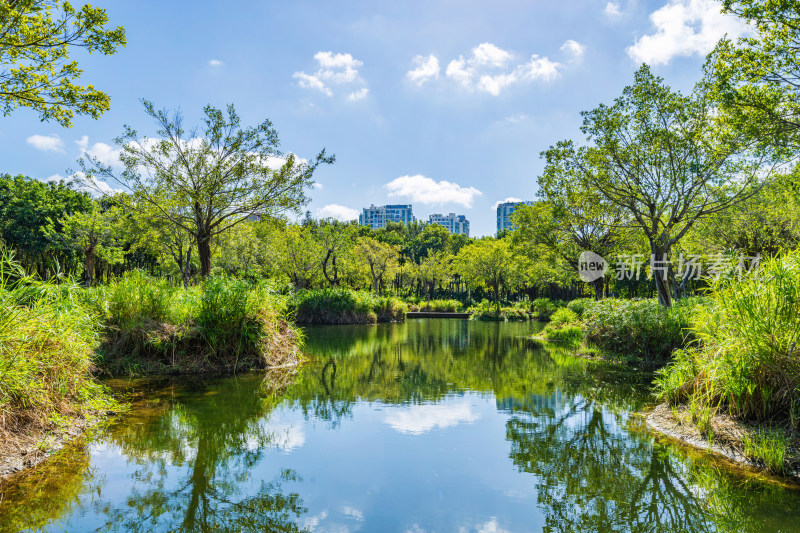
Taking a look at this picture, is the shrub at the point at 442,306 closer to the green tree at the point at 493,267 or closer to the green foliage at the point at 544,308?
the green tree at the point at 493,267

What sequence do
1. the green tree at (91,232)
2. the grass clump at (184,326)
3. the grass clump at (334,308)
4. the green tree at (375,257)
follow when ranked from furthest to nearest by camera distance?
the green tree at (375,257) → the grass clump at (334,308) → the green tree at (91,232) → the grass clump at (184,326)

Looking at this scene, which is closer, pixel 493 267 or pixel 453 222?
pixel 493 267

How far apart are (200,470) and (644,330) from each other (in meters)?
11.5

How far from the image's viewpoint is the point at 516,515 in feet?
14.1

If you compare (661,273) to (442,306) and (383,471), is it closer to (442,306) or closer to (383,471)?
(383,471)

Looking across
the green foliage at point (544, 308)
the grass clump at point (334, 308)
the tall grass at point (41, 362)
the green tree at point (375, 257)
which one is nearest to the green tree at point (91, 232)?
the grass clump at point (334, 308)

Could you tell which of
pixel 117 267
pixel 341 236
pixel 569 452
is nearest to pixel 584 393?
pixel 569 452

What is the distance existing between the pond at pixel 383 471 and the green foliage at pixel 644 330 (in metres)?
3.67

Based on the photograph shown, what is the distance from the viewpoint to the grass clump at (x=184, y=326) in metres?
10.1

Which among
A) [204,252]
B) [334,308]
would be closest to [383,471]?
[204,252]

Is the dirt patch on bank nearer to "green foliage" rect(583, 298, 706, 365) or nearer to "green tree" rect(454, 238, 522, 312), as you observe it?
"green foliage" rect(583, 298, 706, 365)

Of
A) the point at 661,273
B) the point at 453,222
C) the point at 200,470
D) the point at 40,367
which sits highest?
the point at 453,222

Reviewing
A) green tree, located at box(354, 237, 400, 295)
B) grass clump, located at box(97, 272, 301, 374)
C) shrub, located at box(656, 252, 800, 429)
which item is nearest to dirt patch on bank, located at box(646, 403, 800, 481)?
shrub, located at box(656, 252, 800, 429)

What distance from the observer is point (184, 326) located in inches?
416
